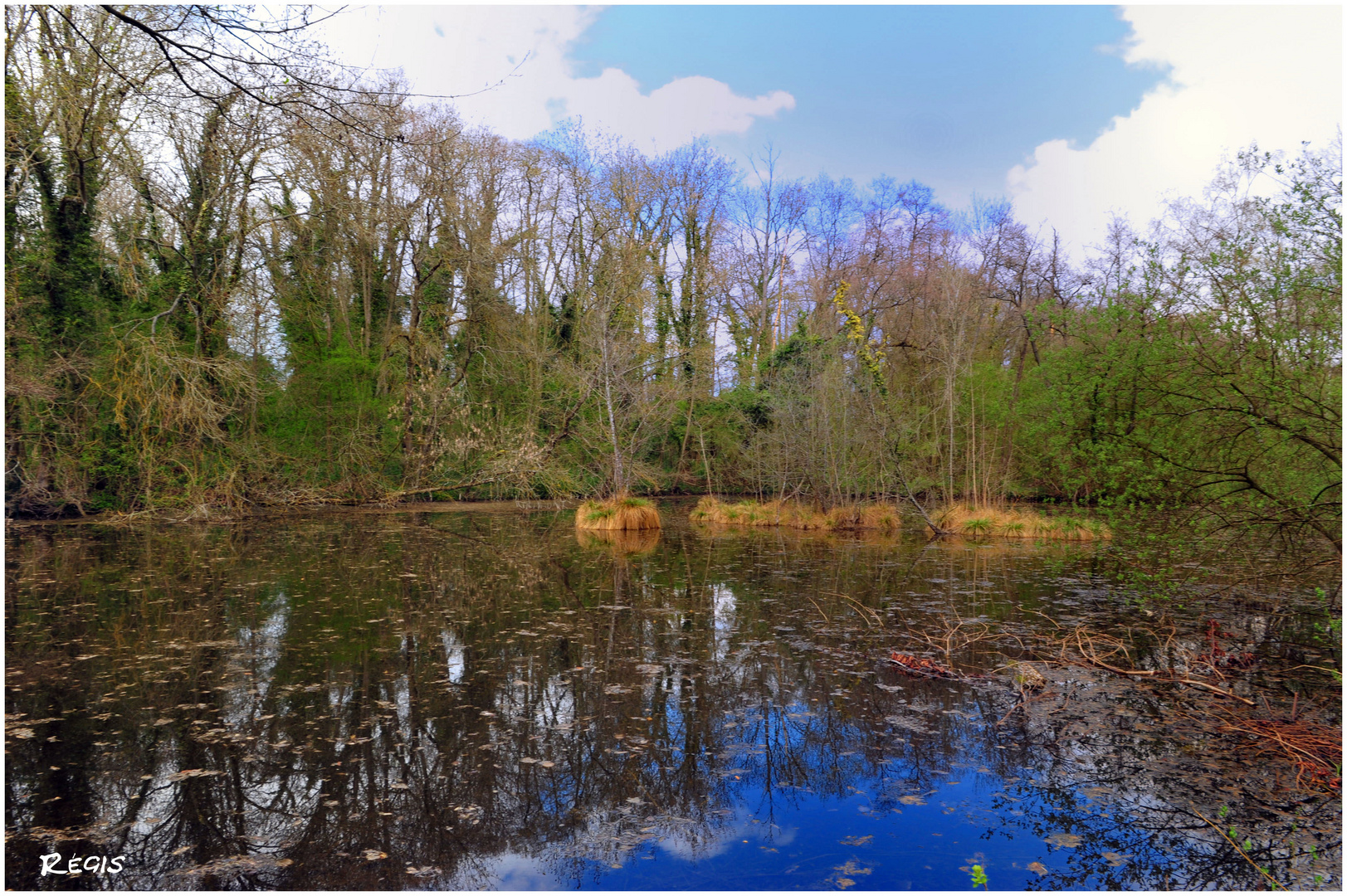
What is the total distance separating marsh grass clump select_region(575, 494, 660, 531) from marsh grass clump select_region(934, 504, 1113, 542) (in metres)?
7.05


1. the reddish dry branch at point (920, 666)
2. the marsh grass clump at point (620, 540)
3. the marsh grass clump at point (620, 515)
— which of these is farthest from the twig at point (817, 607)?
the marsh grass clump at point (620, 515)

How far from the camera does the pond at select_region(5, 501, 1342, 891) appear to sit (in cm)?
368

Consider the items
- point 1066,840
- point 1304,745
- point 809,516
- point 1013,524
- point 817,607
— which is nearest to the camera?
point 1066,840

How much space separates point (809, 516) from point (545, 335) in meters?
12.3

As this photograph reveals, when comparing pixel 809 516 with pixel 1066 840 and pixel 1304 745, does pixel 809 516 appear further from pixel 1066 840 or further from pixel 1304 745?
pixel 1066 840

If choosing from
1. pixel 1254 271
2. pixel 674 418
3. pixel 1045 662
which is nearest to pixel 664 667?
pixel 1045 662

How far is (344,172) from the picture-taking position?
2230 centimetres

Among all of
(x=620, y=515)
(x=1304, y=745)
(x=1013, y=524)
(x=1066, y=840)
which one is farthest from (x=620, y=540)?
(x=1066, y=840)

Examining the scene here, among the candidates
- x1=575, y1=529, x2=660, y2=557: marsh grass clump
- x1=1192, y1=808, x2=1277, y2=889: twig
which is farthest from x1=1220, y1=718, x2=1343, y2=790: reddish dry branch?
x1=575, y1=529, x2=660, y2=557: marsh grass clump

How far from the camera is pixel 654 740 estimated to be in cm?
512

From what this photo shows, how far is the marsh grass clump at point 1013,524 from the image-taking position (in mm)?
17938

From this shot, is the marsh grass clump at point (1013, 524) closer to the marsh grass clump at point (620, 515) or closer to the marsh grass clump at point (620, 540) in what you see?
the marsh grass clump at point (620, 515)

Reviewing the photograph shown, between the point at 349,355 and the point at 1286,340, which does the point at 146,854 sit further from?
the point at 349,355

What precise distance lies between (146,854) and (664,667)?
3.99 m
